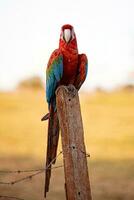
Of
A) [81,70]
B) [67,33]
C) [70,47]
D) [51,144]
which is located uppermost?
[67,33]

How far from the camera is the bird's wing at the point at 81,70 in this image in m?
4.04

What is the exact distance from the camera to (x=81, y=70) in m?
4.05

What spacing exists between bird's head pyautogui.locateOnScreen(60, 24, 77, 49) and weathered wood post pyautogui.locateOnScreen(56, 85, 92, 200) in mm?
921

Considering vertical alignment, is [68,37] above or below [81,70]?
above

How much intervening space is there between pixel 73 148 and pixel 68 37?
1.20 metres

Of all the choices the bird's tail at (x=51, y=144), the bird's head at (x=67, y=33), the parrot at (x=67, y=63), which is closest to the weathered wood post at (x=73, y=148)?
the bird's tail at (x=51, y=144)

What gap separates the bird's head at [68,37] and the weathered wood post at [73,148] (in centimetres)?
92

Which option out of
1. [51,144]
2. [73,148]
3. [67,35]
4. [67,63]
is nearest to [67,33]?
[67,35]

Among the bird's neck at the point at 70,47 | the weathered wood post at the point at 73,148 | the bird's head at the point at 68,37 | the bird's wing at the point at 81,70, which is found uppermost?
the bird's head at the point at 68,37

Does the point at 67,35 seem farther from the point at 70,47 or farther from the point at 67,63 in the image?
the point at 67,63

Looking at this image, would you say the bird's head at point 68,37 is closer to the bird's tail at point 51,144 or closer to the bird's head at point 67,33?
the bird's head at point 67,33

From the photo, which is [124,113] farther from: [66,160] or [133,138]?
[66,160]

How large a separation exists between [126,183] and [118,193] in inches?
36.6

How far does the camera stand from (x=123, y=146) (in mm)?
14023
